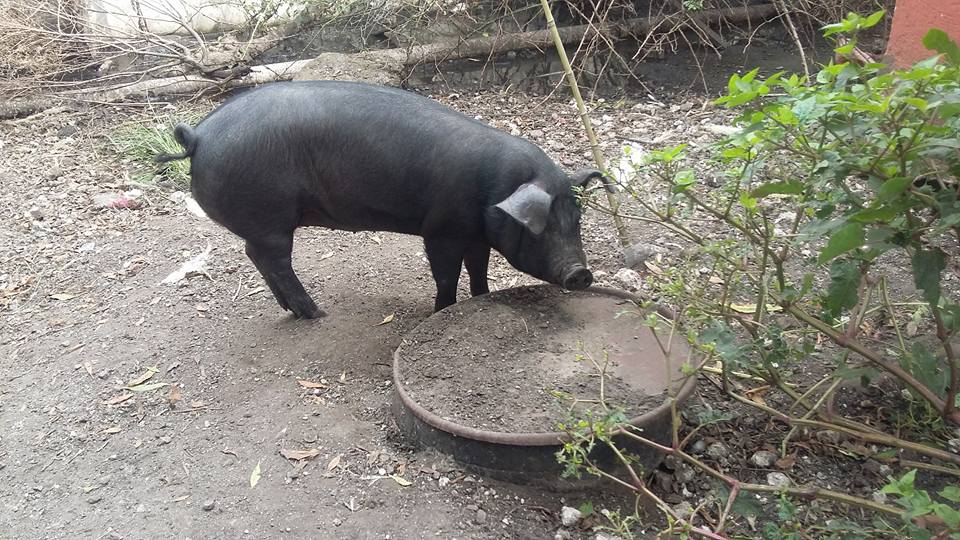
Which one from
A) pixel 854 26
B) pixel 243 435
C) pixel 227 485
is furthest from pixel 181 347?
pixel 854 26

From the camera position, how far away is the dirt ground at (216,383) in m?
2.56

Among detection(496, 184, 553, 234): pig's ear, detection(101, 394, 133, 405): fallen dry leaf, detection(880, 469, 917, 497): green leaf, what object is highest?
detection(880, 469, 917, 497): green leaf

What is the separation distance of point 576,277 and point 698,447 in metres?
0.80

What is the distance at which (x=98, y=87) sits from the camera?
23.1ft

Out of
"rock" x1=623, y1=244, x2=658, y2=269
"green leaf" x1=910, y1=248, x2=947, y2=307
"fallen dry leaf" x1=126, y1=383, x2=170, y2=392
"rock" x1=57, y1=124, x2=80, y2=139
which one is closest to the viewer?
"green leaf" x1=910, y1=248, x2=947, y2=307

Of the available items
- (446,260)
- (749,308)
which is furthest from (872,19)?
(446,260)

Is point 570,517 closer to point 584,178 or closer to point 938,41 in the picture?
point 584,178

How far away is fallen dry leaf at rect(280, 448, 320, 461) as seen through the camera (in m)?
2.79

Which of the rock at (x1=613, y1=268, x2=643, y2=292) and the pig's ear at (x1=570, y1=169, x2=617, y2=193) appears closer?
the pig's ear at (x1=570, y1=169, x2=617, y2=193)

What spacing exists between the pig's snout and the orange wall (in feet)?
6.11

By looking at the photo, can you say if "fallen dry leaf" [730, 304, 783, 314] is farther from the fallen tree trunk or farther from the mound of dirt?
the fallen tree trunk

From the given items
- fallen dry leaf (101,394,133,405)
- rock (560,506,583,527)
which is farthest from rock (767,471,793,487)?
fallen dry leaf (101,394,133,405)

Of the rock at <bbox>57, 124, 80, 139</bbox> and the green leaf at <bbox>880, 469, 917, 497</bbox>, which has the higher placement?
the green leaf at <bbox>880, 469, 917, 497</bbox>

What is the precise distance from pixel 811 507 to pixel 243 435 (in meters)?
1.92
